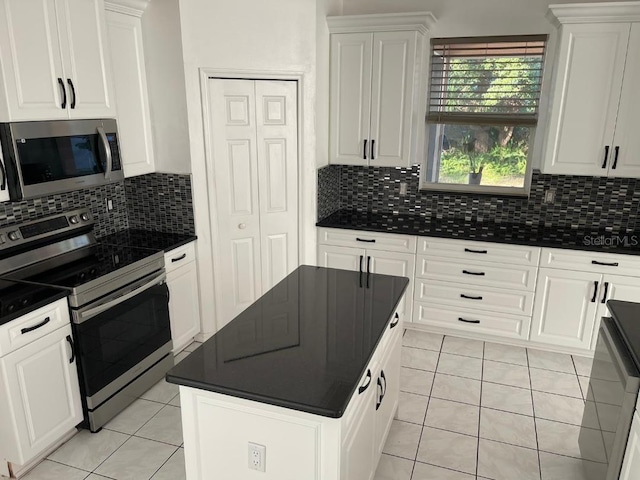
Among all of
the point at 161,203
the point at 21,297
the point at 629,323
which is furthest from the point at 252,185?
the point at 629,323

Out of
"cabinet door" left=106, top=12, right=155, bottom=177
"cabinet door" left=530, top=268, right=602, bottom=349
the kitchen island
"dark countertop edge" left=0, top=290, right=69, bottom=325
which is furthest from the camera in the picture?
"cabinet door" left=530, top=268, right=602, bottom=349

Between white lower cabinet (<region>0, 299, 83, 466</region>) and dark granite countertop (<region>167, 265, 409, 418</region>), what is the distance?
41.9 inches

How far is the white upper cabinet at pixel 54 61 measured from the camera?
254 cm

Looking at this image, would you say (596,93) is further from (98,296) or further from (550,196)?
(98,296)

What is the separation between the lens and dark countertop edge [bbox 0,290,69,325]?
93.8 inches

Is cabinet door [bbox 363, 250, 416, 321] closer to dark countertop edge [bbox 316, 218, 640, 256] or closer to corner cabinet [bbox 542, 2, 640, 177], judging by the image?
dark countertop edge [bbox 316, 218, 640, 256]

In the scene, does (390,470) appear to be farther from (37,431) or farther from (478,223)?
(478,223)

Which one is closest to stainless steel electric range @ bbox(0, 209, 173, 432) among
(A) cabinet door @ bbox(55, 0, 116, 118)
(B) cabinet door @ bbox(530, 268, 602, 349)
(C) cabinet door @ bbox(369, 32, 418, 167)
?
(A) cabinet door @ bbox(55, 0, 116, 118)

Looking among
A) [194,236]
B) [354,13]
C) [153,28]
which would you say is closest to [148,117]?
[153,28]

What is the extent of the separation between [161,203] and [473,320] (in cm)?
263

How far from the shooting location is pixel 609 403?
7.43ft

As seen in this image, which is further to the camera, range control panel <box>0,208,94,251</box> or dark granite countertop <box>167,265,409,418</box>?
range control panel <box>0,208,94,251</box>

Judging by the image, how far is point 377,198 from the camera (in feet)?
15.3

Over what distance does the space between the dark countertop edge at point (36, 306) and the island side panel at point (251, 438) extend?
1.12 meters
